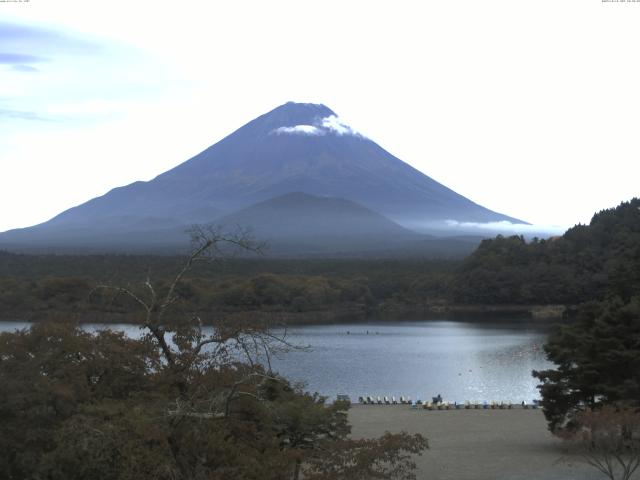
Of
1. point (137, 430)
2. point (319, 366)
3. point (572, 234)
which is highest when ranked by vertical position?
point (572, 234)

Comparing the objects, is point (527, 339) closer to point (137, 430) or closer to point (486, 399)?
point (486, 399)

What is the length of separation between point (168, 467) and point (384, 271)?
227 feet

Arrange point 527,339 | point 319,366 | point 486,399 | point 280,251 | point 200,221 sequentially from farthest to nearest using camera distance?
point 200,221
point 280,251
point 527,339
point 319,366
point 486,399

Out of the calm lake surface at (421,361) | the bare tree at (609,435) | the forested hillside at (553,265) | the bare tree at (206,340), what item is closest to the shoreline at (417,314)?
the forested hillside at (553,265)

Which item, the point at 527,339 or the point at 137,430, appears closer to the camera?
the point at 137,430

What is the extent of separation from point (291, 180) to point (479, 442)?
536ft

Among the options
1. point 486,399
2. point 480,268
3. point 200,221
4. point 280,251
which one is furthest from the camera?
point 200,221

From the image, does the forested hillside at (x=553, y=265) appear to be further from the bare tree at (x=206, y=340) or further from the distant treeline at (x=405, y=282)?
the bare tree at (x=206, y=340)

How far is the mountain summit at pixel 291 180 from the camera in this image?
174625mm

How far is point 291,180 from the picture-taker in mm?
180625

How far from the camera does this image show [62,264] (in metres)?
79.4

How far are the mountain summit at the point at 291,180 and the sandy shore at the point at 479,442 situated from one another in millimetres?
148249

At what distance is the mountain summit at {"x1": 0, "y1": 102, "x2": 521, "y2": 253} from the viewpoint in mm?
174625

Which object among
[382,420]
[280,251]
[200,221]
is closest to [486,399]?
[382,420]
